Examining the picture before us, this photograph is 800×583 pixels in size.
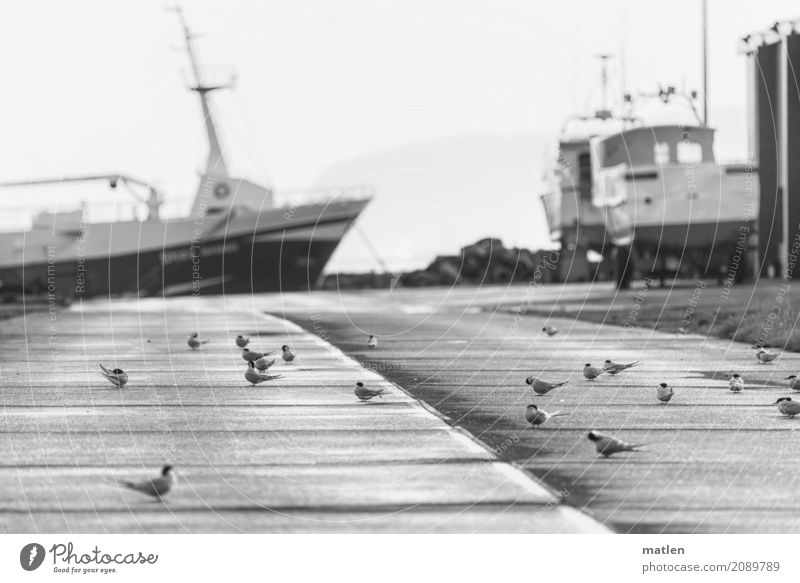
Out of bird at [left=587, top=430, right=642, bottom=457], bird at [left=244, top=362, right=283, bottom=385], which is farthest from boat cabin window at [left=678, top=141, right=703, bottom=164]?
bird at [left=587, top=430, right=642, bottom=457]

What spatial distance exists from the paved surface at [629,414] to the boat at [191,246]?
30232 millimetres

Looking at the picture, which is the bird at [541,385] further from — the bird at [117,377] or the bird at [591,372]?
the bird at [117,377]

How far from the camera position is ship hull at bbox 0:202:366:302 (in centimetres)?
5144

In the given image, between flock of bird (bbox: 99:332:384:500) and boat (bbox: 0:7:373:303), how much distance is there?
3239cm

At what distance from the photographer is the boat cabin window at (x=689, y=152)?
3431 centimetres

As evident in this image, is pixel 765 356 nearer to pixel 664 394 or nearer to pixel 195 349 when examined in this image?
pixel 664 394

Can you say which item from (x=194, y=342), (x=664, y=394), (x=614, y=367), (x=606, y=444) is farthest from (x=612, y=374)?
(x=194, y=342)

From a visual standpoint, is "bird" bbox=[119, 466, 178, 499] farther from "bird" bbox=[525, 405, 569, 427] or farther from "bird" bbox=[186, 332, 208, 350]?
"bird" bbox=[186, 332, 208, 350]

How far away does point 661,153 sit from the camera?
115 feet

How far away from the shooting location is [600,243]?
38469 mm
